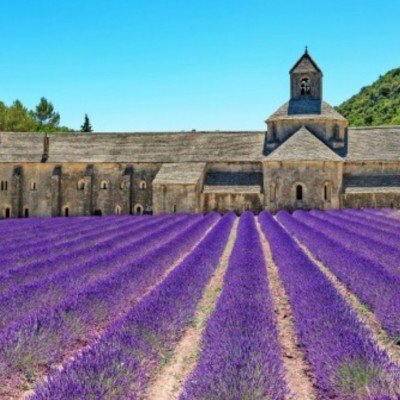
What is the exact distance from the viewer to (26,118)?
75.1m

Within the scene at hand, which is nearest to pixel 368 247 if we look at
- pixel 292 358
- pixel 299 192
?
pixel 292 358

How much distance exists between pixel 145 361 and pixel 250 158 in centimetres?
3514

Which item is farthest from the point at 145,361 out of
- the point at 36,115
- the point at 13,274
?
the point at 36,115

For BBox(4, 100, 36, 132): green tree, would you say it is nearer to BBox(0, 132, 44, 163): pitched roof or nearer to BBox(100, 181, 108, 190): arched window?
BBox(0, 132, 44, 163): pitched roof

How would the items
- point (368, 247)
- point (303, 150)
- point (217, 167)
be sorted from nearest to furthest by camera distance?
point (368, 247) < point (303, 150) < point (217, 167)

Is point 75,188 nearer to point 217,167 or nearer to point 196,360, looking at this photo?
point 217,167

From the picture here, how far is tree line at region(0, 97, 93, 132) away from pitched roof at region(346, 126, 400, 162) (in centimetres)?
4918

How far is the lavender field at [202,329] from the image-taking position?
4.61 meters

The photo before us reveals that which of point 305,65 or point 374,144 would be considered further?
point 305,65

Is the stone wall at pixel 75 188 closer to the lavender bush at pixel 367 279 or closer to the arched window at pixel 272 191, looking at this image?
the arched window at pixel 272 191

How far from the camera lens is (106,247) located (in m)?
16.0

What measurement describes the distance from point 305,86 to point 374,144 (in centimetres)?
780

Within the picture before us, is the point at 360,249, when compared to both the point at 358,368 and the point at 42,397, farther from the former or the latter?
the point at 42,397

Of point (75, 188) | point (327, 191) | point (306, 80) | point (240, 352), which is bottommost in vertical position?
point (240, 352)
